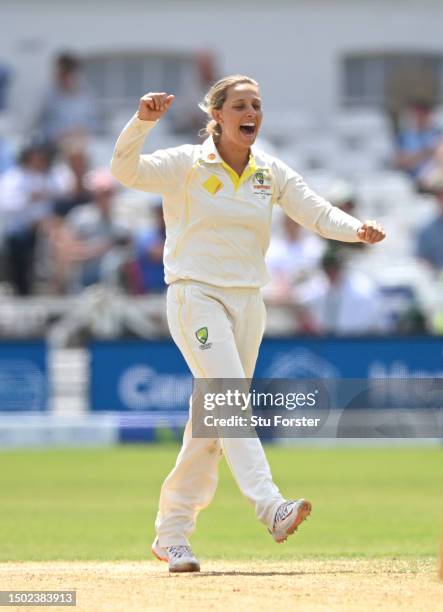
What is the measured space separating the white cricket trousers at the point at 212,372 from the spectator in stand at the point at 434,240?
9554 mm

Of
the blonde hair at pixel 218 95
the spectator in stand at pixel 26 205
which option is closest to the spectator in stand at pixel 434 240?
the spectator in stand at pixel 26 205

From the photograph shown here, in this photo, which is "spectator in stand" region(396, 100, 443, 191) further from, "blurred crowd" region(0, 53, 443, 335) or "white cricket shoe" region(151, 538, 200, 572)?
"white cricket shoe" region(151, 538, 200, 572)

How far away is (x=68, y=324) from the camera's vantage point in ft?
53.8

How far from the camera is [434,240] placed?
16.9 meters

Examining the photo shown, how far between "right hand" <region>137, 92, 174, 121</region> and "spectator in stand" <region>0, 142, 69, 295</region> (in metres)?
10.2

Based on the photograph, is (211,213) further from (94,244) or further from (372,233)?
(94,244)

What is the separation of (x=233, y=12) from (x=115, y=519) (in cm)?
1517

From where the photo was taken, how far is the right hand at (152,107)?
7.06 meters

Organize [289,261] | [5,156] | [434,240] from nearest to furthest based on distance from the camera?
[289,261]
[434,240]
[5,156]

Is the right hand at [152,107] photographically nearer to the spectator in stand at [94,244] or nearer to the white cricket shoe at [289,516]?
the white cricket shoe at [289,516]

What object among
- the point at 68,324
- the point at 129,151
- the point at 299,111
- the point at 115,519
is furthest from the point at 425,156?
the point at 129,151

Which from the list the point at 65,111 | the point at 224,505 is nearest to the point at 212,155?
the point at 224,505

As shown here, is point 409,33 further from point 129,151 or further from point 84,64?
point 129,151

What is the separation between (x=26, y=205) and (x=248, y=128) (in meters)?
10.4
